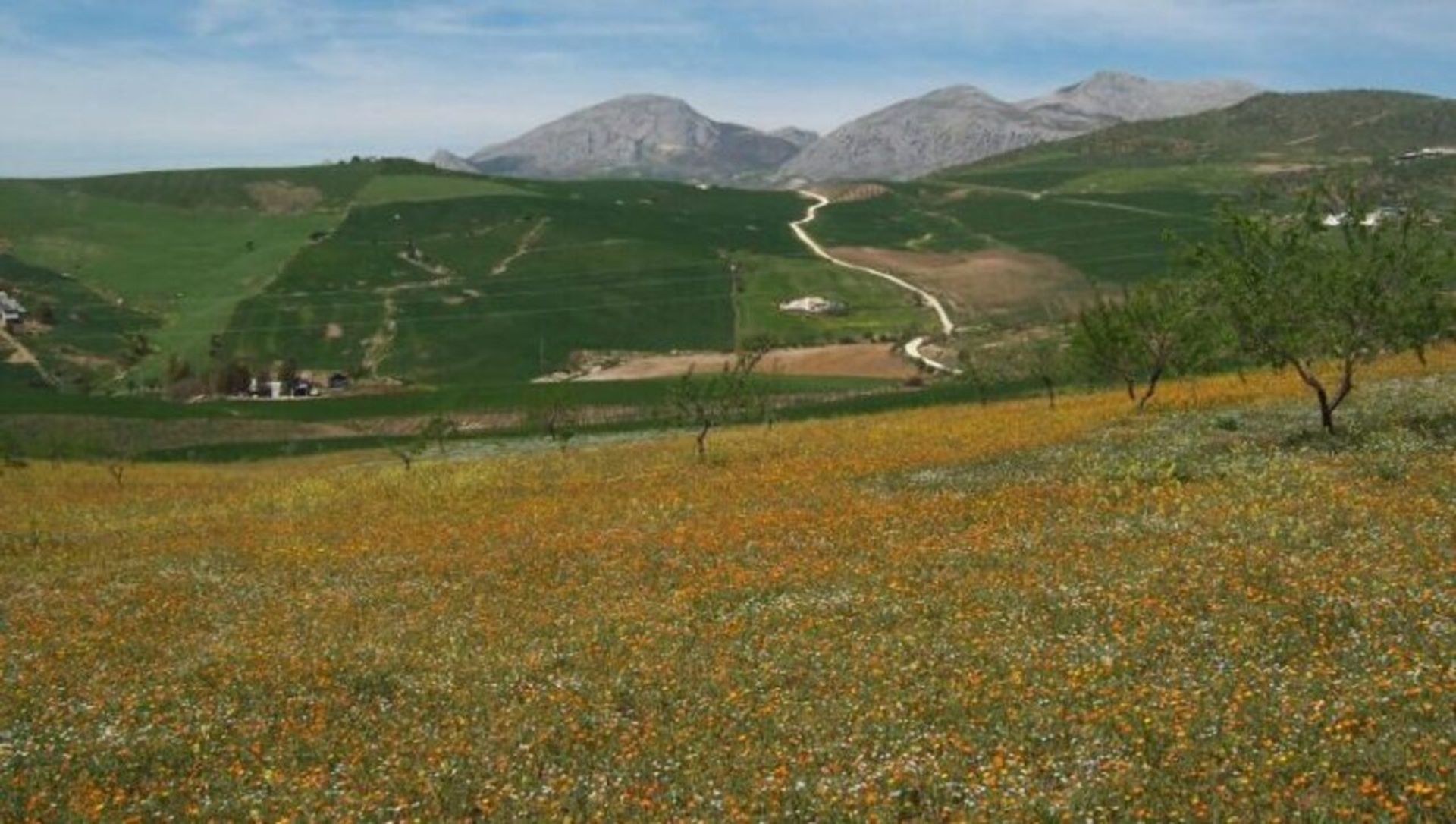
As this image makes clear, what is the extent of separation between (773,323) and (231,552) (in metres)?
125

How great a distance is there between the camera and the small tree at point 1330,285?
35406 millimetres

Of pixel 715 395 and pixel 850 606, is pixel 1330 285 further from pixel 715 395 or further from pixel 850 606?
pixel 715 395

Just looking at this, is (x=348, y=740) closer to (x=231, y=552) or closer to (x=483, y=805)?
(x=483, y=805)

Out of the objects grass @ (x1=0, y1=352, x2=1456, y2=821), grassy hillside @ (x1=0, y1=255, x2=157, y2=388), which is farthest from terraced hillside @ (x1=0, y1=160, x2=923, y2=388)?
grass @ (x1=0, y1=352, x2=1456, y2=821)

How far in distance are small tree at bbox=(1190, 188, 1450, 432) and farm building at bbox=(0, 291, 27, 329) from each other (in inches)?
6413

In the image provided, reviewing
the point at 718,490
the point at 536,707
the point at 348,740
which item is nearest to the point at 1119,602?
the point at 536,707

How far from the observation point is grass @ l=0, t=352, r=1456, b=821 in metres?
13.0

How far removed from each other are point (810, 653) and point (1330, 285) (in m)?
26.4

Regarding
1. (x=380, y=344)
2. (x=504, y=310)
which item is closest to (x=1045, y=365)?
(x=380, y=344)

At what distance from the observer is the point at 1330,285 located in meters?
35.7

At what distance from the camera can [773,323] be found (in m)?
157

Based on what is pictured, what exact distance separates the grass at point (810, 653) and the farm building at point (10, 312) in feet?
454

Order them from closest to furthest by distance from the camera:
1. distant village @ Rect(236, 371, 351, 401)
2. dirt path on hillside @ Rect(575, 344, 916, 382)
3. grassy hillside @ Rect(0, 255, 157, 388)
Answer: dirt path on hillside @ Rect(575, 344, 916, 382)
distant village @ Rect(236, 371, 351, 401)
grassy hillside @ Rect(0, 255, 157, 388)

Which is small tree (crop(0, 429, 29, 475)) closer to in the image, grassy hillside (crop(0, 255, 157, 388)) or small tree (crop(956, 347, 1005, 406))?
small tree (crop(956, 347, 1005, 406))
